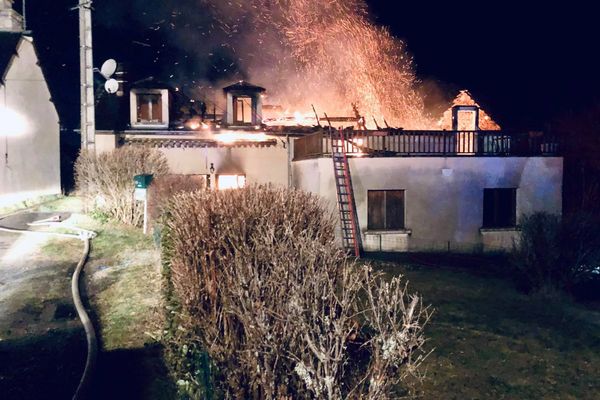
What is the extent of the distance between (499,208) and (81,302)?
47.6 ft

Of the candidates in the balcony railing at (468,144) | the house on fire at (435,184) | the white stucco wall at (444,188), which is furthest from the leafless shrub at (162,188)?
the balcony railing at (468,144)

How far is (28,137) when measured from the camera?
21844mm

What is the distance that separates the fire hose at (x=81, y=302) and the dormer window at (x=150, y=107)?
8443mm

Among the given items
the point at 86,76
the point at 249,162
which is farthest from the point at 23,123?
the point at 249,162

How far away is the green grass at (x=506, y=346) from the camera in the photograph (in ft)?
21.1

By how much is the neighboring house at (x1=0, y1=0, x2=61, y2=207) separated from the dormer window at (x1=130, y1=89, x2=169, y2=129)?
4527mm

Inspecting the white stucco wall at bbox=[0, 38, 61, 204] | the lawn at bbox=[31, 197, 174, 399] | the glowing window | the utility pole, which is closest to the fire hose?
the lawn at bbox=[31, 197, 174, 399]

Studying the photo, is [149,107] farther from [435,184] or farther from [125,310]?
[125,310]

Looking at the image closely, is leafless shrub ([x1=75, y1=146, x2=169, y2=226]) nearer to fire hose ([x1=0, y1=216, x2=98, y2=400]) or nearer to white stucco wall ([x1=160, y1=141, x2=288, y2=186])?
fire hose ([x1=0, y1=216, x2=98, y2=400])

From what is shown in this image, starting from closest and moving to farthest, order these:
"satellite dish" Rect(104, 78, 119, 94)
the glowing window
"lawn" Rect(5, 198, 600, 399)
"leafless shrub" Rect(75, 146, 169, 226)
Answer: "lawn" Rect(5, 198, 600, 399) → "leafless shrub" Rect(75, 146, 169, 226) → "satellite dish" Rect(104, 78, 119, 94) → the glowing window

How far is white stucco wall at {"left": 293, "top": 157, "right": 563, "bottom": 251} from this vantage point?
16.0m

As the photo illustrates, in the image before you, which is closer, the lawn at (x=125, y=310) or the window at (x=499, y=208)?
the lawn at (x=125, y=310)

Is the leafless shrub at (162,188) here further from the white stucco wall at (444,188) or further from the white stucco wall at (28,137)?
the white stucco wall at (28,137)

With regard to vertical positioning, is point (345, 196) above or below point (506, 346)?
above
